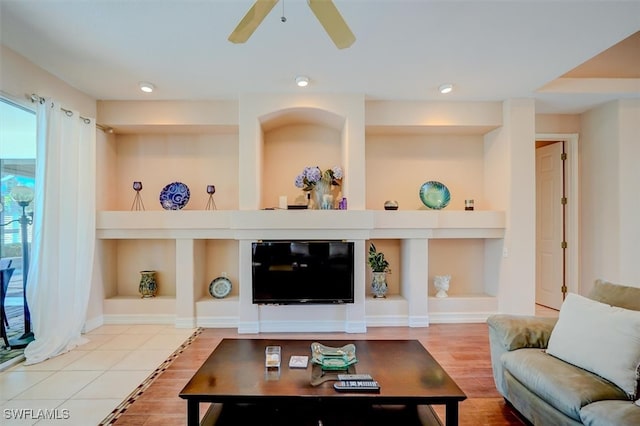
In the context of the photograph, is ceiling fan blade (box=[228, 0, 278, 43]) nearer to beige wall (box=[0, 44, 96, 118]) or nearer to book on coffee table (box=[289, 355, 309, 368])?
book on coffee table (box=[289, 355, 309, 368])

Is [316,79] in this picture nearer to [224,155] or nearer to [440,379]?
[224,155]

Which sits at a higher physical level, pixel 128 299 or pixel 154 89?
pixel 154 89

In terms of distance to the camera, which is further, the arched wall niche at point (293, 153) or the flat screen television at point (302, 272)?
the arched wall niche at point (293, 153)

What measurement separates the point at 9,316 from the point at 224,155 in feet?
9.71

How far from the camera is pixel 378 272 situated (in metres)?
4.44

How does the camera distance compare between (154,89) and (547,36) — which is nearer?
(547,36)

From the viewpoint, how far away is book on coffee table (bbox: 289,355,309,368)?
6.71ft

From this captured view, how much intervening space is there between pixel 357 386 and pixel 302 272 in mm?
2238

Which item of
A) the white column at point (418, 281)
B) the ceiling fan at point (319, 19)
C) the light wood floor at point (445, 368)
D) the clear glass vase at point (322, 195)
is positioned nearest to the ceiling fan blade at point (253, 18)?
the ceiling fan at point (319, 19)

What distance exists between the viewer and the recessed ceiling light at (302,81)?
357 centimetres

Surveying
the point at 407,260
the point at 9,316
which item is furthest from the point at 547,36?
the point at 9,316

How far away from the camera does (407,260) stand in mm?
4352

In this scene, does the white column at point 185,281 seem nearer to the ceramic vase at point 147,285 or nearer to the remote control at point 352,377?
the ceramic vase at point 147,285

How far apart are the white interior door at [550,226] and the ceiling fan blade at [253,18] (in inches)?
190
